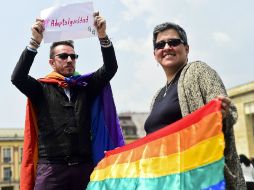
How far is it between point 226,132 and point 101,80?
1912 mm

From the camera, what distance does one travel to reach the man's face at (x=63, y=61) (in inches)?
172

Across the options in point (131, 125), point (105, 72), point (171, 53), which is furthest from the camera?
point (131, 125)

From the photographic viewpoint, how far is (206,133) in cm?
272

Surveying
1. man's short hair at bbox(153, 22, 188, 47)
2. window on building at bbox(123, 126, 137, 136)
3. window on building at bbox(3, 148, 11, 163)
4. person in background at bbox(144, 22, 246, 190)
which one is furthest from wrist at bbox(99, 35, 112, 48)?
window on building at bbox(3, 148, 11, 163)

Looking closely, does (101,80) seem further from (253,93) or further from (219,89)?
(253,93)

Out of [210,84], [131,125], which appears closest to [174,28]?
[210,84]

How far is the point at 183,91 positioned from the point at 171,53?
0.42m

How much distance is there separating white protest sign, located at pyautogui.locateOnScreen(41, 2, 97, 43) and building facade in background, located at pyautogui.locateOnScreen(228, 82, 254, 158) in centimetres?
3896

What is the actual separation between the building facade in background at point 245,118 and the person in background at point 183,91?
39.6 meters

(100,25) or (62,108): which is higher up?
(100,25)

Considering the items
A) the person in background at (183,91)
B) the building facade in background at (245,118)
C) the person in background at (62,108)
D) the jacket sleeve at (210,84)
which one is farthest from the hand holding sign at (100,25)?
the building facade in background at (245,118)

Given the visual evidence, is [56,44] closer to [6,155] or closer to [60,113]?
[60,113]

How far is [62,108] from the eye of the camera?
4.23 meters

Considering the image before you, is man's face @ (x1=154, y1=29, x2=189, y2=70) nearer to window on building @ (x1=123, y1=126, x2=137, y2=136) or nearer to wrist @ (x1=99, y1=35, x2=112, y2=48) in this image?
wrist @ (x1=99, y1=35, x2=112, y2=48)
